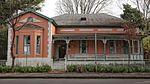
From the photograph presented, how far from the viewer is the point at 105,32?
113ft

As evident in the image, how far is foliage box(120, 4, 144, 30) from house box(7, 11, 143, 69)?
1745mm

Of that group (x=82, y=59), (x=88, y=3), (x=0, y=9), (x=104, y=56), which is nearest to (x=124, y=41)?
(x=104, y=56)

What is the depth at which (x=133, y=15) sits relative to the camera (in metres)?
35.2

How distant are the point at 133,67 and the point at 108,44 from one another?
11.9 m

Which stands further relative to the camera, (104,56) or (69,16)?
(69,16)

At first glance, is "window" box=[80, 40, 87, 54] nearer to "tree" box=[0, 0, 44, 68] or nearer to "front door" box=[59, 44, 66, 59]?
"front door" box=[59, 44, 66, 59]

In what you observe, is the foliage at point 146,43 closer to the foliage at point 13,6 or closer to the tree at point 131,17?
the tree at point 131,17

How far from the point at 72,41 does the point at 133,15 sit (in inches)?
416

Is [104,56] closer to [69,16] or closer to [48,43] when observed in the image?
[48,43]

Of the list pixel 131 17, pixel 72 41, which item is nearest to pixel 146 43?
pixel 131 17

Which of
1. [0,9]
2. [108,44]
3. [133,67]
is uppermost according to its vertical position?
[0,9]

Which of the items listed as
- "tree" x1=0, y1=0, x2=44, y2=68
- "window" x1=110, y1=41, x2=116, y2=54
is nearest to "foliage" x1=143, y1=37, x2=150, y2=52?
"window" x1=110, y1=41, x2=116, y2=54

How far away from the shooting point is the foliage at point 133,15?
113 ft

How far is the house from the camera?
29.2m
